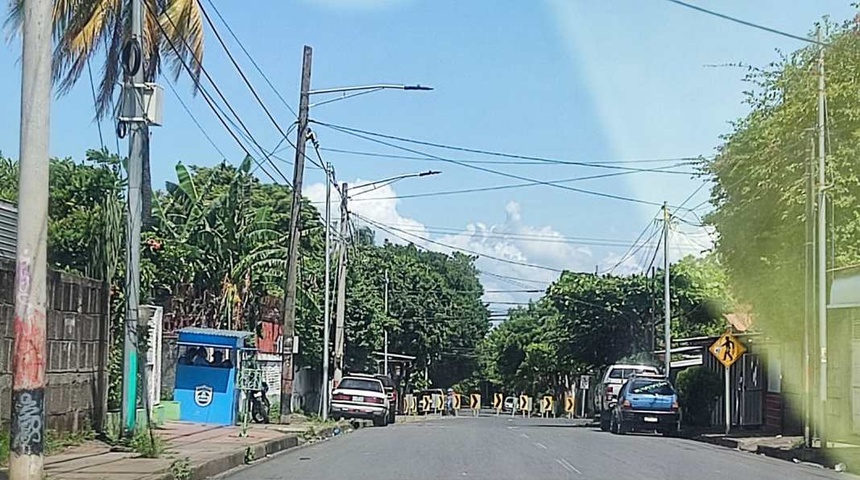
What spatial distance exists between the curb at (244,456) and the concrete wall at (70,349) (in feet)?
7.75

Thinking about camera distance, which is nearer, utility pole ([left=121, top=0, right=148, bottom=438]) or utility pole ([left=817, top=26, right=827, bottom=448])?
utility pole ([left=121, top=0, right=148, bottom=438])

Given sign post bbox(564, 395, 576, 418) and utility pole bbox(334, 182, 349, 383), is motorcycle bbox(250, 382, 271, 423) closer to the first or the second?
utility pole bbox(334, 182, 349, 383)

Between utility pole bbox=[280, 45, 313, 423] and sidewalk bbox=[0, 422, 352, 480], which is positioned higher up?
utility pole bbox=[280, 45, 313, 423]

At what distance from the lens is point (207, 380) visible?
88.3ft

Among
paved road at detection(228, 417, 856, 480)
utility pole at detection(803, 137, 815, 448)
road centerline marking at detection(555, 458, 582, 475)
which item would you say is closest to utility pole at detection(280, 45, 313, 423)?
paved road at detection(228, 417, 856, 480)

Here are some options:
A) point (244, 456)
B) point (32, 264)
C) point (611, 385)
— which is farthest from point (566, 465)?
point (611, 385)

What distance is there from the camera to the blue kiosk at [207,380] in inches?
1054

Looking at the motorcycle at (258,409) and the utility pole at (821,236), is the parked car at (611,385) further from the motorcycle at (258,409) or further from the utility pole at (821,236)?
the utility pole at (821,236)

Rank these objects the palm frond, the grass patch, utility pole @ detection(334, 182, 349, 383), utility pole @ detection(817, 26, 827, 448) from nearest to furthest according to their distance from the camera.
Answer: the grass patch, the palm frond, utility pole @ detection(817, 26, 827, 448), utility pole @ detection(334, 182, 349, 383)

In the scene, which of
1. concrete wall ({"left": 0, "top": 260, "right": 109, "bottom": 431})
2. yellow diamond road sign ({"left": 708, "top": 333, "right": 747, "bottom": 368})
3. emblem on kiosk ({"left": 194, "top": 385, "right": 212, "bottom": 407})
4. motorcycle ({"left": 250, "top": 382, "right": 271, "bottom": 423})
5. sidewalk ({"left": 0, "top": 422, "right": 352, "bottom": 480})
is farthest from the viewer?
yellow diamond road sign ({"left": 708, "top": 333, "right": 747, "bottom": 368})

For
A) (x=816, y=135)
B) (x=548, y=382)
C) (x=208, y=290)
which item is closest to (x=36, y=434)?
(x=816, y=135)

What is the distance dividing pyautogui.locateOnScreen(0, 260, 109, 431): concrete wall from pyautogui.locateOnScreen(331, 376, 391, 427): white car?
1907cm

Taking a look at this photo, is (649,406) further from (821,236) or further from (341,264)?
(341,264)

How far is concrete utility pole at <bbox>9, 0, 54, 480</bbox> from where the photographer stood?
39.9 feet
